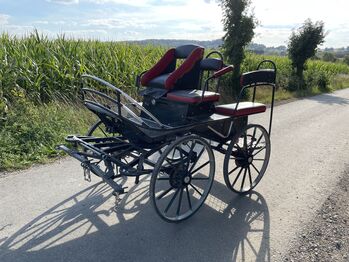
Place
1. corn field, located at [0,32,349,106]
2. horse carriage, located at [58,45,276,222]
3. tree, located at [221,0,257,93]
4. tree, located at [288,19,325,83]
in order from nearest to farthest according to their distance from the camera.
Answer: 1. horse carriage, located at [58,45,276,222]
2. corn field, located at [0,32,349,106]
3. tree, located at [221,0,257,93]
4. tree, located at [288,19,325,83]

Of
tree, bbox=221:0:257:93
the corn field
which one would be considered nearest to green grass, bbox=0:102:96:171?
the corn field

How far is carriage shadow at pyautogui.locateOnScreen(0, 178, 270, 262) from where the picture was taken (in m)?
2.76

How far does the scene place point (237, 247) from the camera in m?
2.95

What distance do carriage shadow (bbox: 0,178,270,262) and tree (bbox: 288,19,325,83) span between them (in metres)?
13.4

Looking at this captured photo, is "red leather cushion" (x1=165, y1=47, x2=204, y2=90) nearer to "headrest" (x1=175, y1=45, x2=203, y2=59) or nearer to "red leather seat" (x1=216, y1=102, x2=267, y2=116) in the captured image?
"headrest" (x1=175, y1=45, x2=203, y2=59)

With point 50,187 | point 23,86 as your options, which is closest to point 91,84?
point 23,86

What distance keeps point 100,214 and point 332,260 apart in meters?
2.19

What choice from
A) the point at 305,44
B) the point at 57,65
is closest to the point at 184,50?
the point at 57,65

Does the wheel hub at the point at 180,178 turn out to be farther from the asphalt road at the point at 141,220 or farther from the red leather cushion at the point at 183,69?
the red leather cushion at the point at 183,69

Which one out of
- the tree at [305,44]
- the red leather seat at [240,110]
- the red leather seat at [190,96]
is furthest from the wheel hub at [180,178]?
the tree at [305,44]

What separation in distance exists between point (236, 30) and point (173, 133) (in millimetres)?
8435

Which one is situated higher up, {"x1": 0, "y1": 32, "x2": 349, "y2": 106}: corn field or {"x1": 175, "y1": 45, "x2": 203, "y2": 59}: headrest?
{"x1": 175, "y1": 45, "x2": 203, "y2": 59}: headrest

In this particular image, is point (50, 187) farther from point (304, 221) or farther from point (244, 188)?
point (304, 221)

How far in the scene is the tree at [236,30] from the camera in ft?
34.9
